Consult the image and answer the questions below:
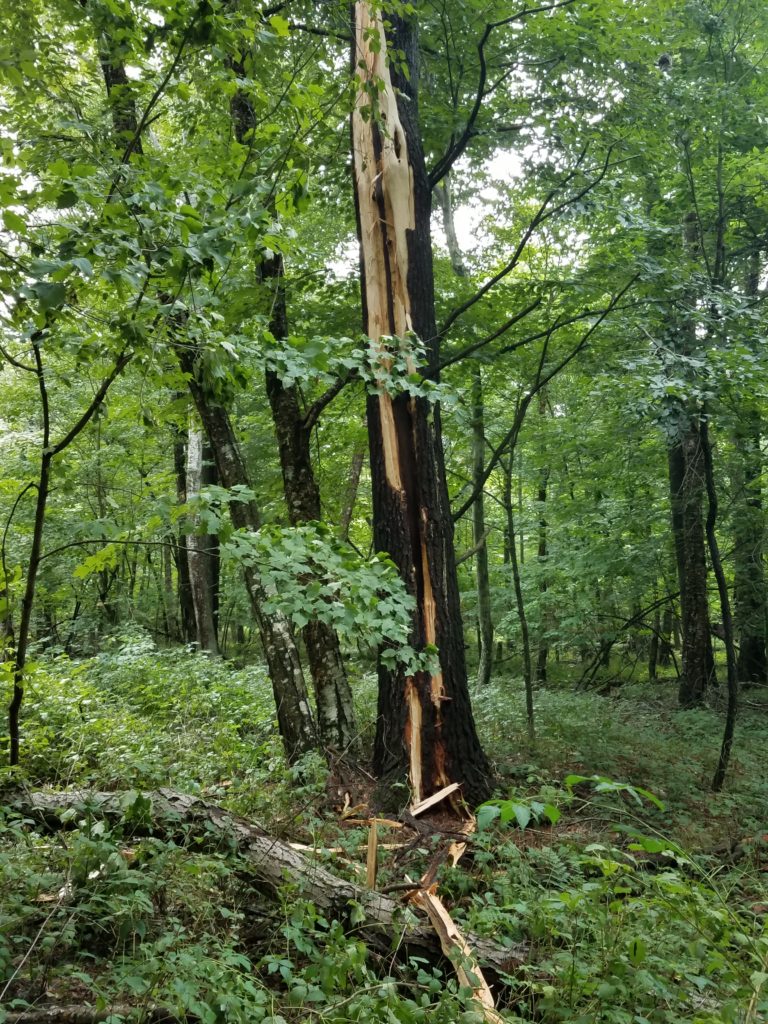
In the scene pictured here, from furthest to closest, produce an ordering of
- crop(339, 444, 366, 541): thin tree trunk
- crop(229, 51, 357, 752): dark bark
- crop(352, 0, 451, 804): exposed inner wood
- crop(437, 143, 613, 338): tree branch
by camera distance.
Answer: crop(339, 444, 366, 541): thin tree trunk < crop(229, 51, 357, 752): dark bark < crop(437, 143, 613, 338): tree branch < crop(352, 0, 451, 804): exposed inner wood

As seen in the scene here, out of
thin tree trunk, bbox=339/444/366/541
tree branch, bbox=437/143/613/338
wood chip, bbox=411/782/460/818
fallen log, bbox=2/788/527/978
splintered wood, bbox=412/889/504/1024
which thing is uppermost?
tree branch, bbox=437/143/613/338

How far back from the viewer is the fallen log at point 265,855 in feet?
10.00

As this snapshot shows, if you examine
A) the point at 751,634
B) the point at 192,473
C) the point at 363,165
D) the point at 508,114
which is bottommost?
the point at 751,634

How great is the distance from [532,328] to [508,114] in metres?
2.19

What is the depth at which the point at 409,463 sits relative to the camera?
18.3ft

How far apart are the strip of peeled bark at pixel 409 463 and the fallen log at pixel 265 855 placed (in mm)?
1781

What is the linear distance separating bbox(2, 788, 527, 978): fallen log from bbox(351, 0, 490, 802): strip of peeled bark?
178cm

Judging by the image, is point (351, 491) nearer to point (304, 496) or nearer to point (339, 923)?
point (304, 496)

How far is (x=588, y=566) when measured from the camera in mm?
12414

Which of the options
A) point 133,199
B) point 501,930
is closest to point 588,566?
point 501,930

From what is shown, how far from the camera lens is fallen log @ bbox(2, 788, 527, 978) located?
3047mm

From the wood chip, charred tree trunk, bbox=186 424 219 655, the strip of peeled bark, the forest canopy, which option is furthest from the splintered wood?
charred tree trunk, bbox=186 424 219 655

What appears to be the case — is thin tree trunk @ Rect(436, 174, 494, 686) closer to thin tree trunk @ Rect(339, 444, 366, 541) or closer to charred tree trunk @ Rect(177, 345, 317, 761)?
thin tree trunk @ Rect(339, 444, 366, 541)

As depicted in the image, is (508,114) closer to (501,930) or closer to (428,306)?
(428,306)
